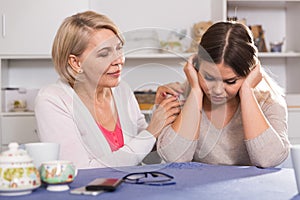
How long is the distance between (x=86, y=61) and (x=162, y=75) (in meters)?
0.24

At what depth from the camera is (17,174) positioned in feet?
4.04

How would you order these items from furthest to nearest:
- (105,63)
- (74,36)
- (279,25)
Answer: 1. (279,25)
2. (74,36)
3. (105,63)

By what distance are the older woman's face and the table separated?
283 millimetres

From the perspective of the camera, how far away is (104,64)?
5.41ft

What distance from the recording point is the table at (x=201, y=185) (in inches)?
48.8

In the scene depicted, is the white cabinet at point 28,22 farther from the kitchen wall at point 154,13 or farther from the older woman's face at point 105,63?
the older woman's face at point 105,63

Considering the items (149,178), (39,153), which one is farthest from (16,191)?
(149,178)

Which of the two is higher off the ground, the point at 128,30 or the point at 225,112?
the point at 128,30

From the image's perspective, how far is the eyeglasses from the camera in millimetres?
1366

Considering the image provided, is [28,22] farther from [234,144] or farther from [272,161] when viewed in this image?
[272,161]

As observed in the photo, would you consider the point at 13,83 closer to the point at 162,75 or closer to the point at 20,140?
the point at 20,140

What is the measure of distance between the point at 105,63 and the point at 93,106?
0.25 meters

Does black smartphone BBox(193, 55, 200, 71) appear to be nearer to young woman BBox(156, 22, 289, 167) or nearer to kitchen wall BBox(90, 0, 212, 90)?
young woman BBox(156, 22, 289, 167)

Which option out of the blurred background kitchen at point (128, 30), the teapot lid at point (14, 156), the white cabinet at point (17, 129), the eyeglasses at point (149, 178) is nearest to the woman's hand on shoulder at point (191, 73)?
the eyeglasses at point (149, 178)
